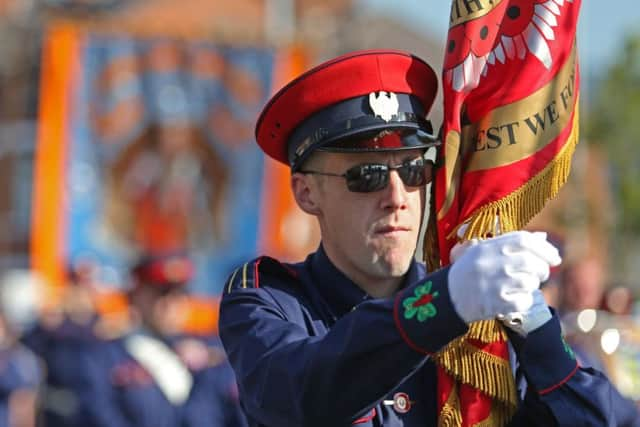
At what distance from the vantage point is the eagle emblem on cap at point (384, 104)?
316 centimetres

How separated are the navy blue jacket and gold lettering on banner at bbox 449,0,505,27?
591 millimetres

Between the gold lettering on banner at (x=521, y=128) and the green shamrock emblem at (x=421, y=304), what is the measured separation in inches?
20.2

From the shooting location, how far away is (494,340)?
300 centimetres

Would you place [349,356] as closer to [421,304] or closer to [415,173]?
[421,304]

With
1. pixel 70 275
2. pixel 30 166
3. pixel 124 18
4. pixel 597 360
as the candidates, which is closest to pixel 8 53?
pixel 30 166

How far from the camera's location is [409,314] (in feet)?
8.61

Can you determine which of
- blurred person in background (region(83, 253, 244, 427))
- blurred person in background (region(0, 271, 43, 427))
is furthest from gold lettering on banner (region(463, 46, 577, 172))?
blurred person in background (region(0, 271, 43, 427))

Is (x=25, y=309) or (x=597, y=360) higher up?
(x=597, y=360)

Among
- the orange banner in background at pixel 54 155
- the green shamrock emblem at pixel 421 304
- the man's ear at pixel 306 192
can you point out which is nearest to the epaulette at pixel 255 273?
the man's ear at pixel 306 192

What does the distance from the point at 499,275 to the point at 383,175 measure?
65cm

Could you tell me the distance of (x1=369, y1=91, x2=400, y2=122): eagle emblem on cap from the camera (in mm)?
3164

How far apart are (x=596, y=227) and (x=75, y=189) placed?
925cm

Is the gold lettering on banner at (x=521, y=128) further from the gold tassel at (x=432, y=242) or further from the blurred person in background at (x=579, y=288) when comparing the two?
the blurred person in background at (x=579, y=288)

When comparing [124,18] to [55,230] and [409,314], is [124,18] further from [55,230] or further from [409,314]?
[409,314]
